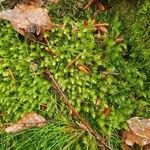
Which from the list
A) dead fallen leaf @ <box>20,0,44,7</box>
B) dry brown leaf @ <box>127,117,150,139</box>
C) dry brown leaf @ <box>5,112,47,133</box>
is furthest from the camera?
dead fallen leaf @ <box>20,0,44,7</box>

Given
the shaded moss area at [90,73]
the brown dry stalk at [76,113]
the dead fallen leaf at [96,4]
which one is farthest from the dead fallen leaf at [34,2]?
the brown dry stalk at [76,113]

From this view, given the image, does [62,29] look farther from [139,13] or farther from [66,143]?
[66,143]

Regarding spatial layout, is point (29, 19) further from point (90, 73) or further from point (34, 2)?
point (90, 73)

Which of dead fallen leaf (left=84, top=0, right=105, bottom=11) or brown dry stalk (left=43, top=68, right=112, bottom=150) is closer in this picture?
brown dry stalk (left=43, top=68, right=112, bottom=150)

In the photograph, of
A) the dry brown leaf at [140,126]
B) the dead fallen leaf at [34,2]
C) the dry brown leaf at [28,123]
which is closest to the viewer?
the dry brown leaf at [140,126]

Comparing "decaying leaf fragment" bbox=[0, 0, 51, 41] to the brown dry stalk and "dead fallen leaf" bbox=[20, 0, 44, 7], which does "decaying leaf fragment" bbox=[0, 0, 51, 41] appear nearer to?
"dead fallen leaf" bbox=[20, 0, 44, 7]

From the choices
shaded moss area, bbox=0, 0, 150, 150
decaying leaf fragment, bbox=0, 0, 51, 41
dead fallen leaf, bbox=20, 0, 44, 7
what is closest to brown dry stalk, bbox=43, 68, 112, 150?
shaded moss area, bbox=0, 0, 150, 150

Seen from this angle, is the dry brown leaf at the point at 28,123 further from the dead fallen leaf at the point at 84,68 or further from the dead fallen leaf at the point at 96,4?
the dead fallen leaf at the point at 96,4
